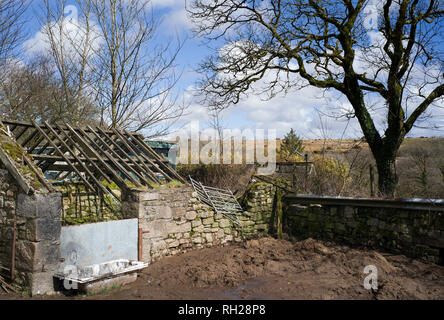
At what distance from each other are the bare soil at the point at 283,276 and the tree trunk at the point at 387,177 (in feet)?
12.9

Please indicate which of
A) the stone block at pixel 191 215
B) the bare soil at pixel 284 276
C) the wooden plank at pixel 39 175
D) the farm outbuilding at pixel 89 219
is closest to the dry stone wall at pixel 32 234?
the farm outbuilding at pixel 89 219

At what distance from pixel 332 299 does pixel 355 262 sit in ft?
6.13

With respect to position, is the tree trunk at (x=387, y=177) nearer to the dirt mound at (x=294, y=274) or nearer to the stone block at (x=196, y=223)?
the dirt mound at (x=294, y=274)

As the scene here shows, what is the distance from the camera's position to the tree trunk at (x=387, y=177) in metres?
11.4

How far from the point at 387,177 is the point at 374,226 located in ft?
12.5

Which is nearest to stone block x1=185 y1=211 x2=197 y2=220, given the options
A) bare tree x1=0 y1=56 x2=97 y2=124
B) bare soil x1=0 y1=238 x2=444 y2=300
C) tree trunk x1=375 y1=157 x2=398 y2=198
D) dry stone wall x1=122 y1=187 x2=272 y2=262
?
dry stone wall x1=122 y1=187 x2=272 y2=262

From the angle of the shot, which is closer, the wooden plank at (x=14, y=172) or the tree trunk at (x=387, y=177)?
the wooden plank at (x=14, y=172)

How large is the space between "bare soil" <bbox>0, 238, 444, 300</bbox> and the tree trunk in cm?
395

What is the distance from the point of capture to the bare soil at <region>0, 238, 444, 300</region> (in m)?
5.79

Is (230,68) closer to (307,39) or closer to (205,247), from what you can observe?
(307,39)

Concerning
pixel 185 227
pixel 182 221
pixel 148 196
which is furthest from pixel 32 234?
pixel 185 227

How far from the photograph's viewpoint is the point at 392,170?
11.5 metres

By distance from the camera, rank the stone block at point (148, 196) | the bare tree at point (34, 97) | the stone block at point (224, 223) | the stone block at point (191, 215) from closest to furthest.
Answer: the stone block at point (148, 196), the stone block at point (191, 215), the stone block at point (224, 223), the bare tree at point (34, 97)

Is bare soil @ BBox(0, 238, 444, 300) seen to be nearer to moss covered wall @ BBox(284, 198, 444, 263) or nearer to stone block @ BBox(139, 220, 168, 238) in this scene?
moss covered wall @ BBox(284, 198, 444, 263)
